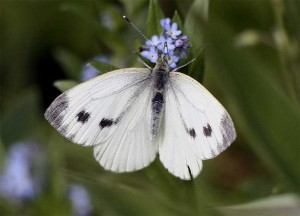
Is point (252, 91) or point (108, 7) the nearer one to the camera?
point (252, 91)

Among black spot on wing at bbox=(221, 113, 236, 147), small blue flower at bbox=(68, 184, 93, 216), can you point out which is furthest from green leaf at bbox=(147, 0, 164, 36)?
small blue flower at bbox=(68, 184, 93, 216)

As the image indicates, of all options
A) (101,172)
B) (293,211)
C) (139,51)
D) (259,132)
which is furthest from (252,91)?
(101,172)

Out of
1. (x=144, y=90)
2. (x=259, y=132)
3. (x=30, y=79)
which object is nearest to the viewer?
(x=259, y=132)

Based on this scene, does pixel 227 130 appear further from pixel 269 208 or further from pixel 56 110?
pixel 56 110

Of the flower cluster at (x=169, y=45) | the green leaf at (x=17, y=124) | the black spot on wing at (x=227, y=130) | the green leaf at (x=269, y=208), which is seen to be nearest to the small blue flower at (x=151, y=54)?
the flower cluster at (x=169, y=45)

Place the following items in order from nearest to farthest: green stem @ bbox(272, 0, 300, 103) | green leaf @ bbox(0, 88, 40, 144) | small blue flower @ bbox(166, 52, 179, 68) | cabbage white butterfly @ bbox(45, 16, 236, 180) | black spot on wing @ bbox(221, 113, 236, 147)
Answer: black spot on wing @ bbox(221, 113, 236, 147) → cabbage white butterfly @ bbox(45, 16, 236, 180) → small blue flower @ bbox(166, 52, 179, 68) → green stem @ bbox(272, 0, 300, 103) → green leaf @ bbox(0, 88, 40, 144)

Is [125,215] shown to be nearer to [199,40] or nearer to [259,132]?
[259,132]

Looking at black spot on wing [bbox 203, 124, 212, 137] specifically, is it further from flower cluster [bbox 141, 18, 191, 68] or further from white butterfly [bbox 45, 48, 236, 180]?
flower cluster [bbox 141, 18, 191, 68]

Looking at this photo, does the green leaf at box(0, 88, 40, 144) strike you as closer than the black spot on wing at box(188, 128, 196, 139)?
No
